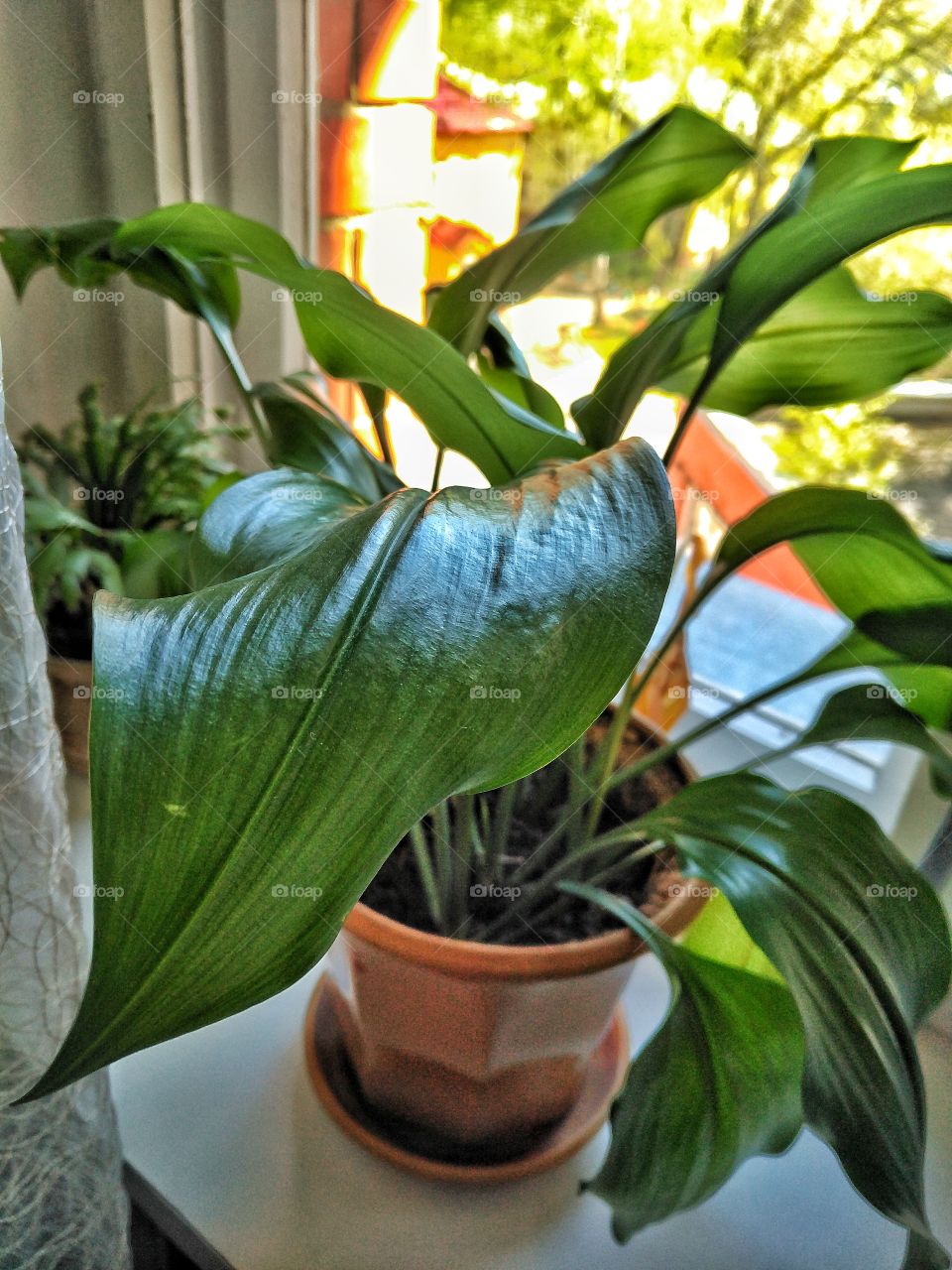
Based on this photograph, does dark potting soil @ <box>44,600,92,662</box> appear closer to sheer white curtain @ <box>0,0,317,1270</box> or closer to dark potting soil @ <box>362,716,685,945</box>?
sheer white curtain @ <box>0,0,317,1270</box>

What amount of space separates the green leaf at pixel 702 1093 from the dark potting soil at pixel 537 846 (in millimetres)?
99

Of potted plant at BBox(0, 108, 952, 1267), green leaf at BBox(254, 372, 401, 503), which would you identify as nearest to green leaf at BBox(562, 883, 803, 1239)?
potted plant at BBox(0, 108, 952, 1267)

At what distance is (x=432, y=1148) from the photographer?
0.59m

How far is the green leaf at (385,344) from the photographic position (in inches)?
18.5

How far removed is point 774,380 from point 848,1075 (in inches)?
16.4

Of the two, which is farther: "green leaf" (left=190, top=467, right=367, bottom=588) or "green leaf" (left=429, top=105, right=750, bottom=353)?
"green leaf" (left=429, top=105, right=750, bottom=353)

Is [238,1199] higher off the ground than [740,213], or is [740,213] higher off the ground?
[740,213]

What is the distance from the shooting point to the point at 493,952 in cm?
47

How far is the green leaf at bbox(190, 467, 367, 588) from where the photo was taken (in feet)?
1.33

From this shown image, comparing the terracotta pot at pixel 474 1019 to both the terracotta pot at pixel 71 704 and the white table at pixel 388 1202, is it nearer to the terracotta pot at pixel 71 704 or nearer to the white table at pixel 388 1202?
the white table at pixel 388 1202

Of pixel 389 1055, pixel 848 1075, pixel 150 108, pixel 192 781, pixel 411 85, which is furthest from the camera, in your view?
pixel 411 85

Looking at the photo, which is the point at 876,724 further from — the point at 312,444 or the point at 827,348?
the point at 312,444

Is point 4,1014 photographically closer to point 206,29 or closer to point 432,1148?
point 432,1148

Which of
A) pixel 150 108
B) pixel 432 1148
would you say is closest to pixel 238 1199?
pixel 432 1148
